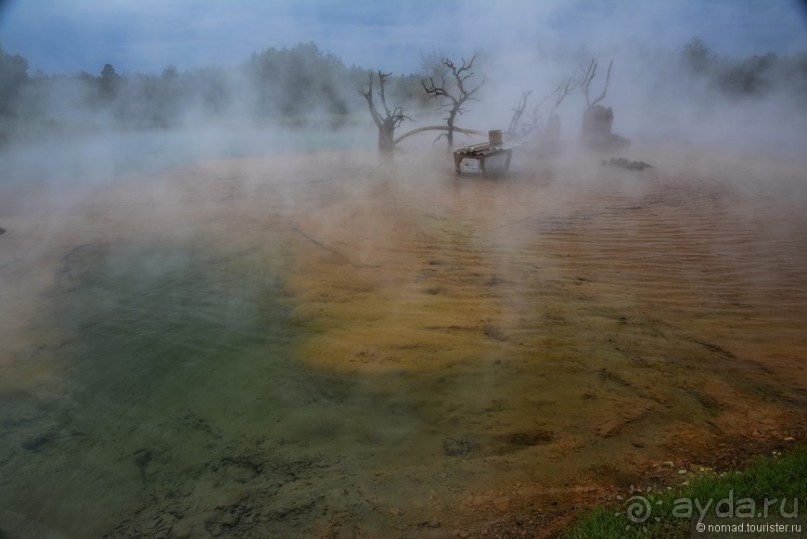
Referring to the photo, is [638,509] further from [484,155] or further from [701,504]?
[484,155]

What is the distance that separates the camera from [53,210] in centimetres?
626

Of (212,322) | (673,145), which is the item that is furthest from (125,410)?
(673,145)

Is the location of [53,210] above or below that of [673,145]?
below

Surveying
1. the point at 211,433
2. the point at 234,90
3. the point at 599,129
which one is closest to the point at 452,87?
the point at 599,129

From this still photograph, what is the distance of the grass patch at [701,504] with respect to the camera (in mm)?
1595

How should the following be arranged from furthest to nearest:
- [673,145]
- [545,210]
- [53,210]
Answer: [673,145], [53,210], [545,210]

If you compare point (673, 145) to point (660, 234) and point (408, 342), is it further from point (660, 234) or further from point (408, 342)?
point (408, 342)

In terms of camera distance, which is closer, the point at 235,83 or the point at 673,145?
the point at 235,83

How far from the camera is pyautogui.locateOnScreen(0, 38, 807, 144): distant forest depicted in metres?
7.35

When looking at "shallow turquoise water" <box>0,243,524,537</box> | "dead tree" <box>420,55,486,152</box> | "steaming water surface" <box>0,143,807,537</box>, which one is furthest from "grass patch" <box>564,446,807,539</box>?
"dead tree" <box>420,55,486,152</box>

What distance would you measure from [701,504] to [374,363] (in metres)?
1.60

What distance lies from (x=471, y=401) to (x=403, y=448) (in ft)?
1.44

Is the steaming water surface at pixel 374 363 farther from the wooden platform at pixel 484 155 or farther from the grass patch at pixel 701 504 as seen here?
the wooden platform at pixel 484 155

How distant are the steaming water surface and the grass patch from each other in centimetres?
19
